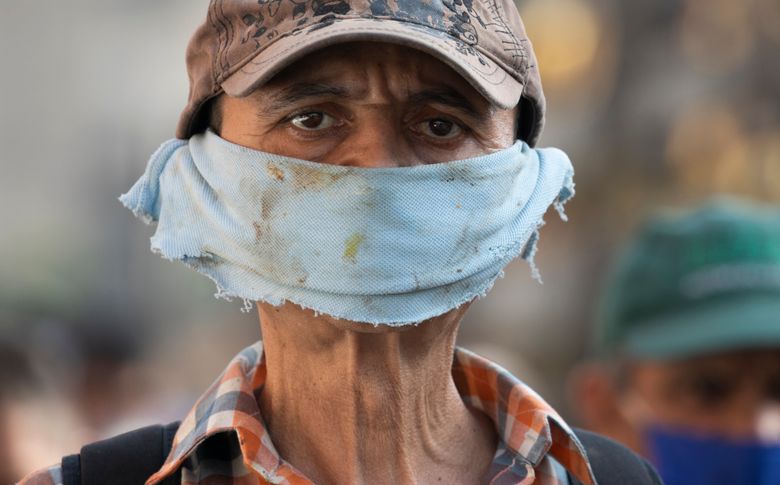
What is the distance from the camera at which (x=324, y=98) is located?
265 centimetres

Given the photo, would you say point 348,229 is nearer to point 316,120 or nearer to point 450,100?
point 316,120

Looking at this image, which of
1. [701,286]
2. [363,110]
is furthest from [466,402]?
[701,286]

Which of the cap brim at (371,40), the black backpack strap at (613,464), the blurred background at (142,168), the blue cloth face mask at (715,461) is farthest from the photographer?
the blurred background at (142,168)

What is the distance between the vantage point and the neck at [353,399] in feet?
8.88

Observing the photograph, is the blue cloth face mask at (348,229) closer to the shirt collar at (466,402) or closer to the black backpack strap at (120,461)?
the shirt collar at (466,402)

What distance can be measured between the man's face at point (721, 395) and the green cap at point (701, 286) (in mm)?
68

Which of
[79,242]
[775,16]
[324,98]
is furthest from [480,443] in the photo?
[775,16]

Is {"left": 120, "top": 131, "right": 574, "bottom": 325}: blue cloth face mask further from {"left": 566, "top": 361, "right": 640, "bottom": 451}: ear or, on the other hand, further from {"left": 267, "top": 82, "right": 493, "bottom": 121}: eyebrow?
{"left": 566, "top": 361, "right": 640, "bottom": 451}: ear

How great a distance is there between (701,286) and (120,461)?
2861mm

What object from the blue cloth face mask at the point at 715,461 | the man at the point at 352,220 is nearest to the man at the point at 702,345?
the blue cloth face mask at the point at 715,461

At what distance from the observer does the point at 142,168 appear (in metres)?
12.2

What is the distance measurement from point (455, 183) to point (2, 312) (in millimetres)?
4479

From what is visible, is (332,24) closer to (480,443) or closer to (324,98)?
(324,98)

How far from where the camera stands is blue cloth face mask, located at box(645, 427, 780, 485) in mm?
4598
